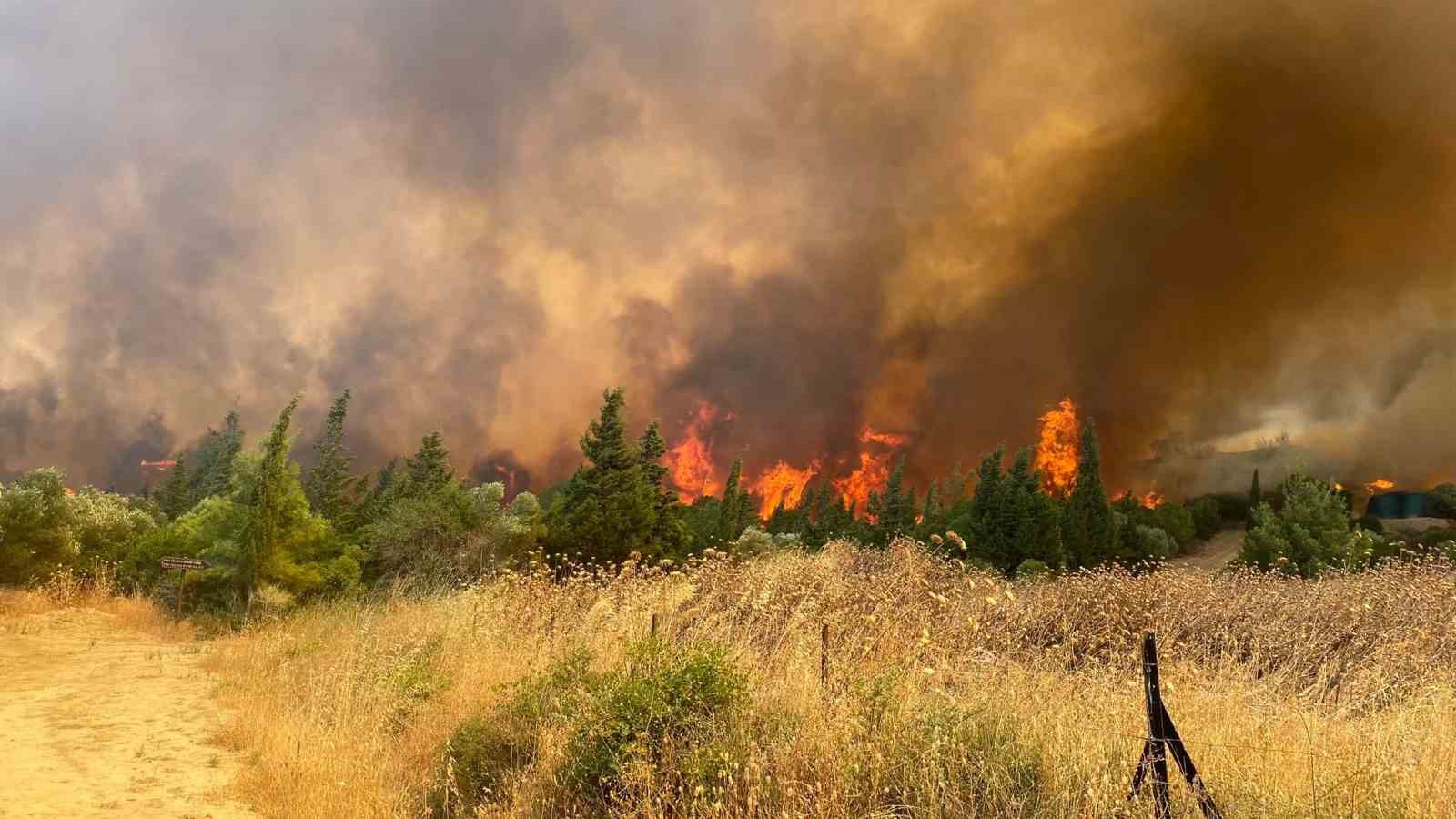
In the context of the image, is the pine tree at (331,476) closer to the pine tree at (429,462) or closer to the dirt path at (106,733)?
the pine tree at (429,462)

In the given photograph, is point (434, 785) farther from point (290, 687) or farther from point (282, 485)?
point (282, 485)

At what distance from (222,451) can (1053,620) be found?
82.6m

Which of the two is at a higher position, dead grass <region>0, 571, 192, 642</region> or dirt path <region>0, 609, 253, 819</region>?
dead grass <region>0, 571, 192, 642</region>

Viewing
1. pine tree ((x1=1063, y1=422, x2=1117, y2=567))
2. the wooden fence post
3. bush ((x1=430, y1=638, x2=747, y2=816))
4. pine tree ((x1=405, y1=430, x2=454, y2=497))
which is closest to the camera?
the wooden fence post

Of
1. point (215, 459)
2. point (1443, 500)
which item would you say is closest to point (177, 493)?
point (215, 459)

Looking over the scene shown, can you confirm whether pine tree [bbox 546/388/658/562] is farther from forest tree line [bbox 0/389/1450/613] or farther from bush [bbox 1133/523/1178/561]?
bush [bbox 1133/523/1178/561]

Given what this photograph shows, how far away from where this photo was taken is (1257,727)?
5.76 meters

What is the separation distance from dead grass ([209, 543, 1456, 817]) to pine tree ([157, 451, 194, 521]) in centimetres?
6186

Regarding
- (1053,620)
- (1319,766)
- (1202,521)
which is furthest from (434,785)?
(1202,521)

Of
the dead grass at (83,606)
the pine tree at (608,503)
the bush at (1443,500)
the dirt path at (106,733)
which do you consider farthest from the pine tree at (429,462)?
the bush at (1443,500)

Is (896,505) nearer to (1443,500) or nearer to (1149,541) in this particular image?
(1149,541)

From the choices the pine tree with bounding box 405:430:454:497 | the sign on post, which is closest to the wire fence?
the sign on post

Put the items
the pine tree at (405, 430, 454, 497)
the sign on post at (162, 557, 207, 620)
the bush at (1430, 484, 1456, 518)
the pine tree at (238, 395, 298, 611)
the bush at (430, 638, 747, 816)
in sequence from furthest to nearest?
the bush at (1430, 484, 1456, 518)
the pine tree at (405, 430, 454, 497)
the sign on post at (162, 557, 207, 620)
the pine tree at (238, 395, 298, 611)
the bush at (430, 638, 747, 816)

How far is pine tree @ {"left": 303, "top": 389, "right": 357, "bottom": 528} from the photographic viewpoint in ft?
128
